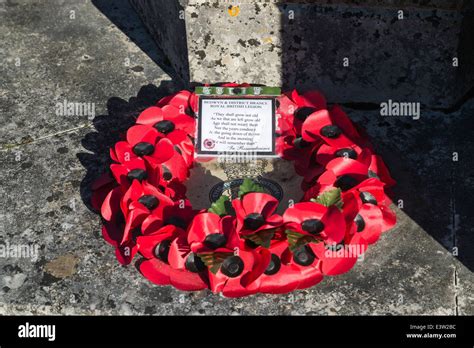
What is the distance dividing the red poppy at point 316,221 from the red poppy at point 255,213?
6 cm

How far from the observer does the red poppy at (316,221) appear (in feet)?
9.97

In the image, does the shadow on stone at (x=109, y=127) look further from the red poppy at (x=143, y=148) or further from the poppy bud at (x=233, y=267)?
the poppy bud at (x=233, y=267)

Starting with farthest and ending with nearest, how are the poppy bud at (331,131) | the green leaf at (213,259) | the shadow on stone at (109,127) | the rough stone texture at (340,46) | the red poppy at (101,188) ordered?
1. the rough stone texture at (340,46)
2. the shadow on stone at (109,127)
3. the poppy bud at (331,131)
4. the red poppy at (101,188)
5. the green leaf at (213,259)

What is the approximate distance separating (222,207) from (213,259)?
0.94 feet

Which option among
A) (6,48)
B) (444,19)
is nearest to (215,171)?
(444,19)

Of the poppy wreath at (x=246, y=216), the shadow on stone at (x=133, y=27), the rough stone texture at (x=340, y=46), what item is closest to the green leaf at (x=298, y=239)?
the poppy wreath at (x=246, y=216)

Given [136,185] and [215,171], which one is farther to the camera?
[215,171]

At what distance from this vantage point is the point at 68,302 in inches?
121

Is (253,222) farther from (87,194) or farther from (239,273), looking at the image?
(87,194)

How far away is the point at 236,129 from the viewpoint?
12.0ft

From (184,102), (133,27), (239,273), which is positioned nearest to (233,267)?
(239,273)

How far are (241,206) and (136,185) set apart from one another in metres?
0.48
